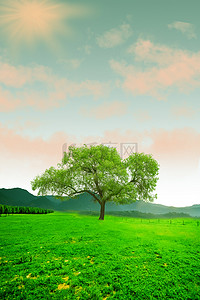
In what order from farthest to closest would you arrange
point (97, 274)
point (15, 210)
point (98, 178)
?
point (15, 210) → point (98, 178) → point (97, 274)

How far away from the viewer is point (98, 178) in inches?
1390

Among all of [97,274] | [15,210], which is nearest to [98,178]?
[97,274]

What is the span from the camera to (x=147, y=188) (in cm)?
3691

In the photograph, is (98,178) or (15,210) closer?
(98,178)

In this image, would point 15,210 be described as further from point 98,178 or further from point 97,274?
point 97,274

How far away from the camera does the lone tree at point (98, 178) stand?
35.4m

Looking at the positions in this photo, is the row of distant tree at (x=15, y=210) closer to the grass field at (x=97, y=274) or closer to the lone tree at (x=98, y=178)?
the lone tree at (x=98, y=178)

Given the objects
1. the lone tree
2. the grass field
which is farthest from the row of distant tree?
the grass field

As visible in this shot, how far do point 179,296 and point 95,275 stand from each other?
10.9 feet

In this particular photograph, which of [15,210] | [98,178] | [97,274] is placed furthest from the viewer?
[15,210]

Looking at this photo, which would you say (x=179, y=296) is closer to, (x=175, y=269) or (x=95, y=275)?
(x=175, y=269)

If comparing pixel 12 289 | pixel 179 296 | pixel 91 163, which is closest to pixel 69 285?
pixel 12 289

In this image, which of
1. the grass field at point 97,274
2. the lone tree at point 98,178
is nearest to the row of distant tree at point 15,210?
the lone tree at point 98,178

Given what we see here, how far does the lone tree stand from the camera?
35.4 metres
